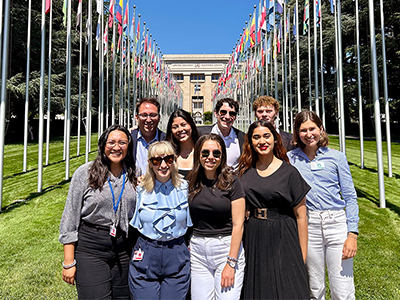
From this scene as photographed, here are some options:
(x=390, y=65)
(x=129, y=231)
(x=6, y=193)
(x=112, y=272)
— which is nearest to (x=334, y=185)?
(x=129, y=231)

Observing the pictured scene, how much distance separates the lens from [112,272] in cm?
230

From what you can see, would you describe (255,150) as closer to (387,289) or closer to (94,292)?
(94,292)

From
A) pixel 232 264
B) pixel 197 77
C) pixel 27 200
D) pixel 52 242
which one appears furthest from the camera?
pixel 197 77

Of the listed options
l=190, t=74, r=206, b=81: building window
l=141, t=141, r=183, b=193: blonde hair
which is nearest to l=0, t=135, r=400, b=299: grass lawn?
l=141, t=141, r=183, b=193: blonde hair

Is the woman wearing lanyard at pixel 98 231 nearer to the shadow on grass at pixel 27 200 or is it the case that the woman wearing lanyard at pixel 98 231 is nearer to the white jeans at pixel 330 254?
the white jeans at pixel 330 254

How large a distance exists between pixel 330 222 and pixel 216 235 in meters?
1.04

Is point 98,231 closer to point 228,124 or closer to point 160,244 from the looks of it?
point 160,244

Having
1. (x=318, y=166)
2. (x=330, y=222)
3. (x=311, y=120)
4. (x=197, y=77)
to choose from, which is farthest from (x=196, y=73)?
(x=330, y=222)

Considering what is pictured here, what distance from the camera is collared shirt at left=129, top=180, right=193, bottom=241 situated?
221 centimetres

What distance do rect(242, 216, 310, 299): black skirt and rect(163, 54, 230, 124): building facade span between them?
6898cm

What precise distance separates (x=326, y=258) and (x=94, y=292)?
1.97m

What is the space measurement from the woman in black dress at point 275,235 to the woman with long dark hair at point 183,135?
0.86 m

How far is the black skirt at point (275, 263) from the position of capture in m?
2.20

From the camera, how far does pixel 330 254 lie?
2490 mm
